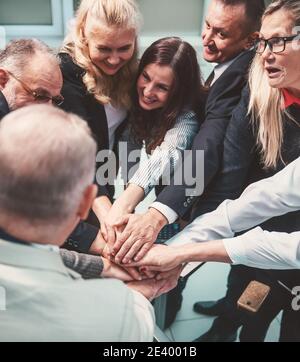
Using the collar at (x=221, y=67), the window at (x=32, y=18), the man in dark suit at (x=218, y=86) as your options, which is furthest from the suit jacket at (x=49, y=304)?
the window at (x=32, y=18)

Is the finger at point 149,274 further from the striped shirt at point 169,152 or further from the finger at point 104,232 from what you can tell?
the striped shirt at point 169,152

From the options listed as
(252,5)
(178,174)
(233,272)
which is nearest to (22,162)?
(178,174)

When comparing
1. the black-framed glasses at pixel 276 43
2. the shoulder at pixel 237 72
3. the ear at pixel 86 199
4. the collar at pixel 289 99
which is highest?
the black-framed glasses at pixel 276 43

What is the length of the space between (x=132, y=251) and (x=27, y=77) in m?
0.56

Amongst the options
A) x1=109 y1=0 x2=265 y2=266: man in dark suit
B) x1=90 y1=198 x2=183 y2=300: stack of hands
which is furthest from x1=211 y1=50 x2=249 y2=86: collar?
x1=90 y1=198 x2=183 y2=300: stack of hands

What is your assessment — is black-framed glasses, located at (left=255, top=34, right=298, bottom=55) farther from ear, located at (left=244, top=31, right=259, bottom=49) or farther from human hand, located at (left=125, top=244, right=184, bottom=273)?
human hand, located at (left=125, top=244, right=184, bottom=273)

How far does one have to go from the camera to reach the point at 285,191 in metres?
1.28

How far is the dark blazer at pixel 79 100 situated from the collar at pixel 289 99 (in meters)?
0.56

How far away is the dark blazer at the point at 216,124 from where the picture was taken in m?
1.35

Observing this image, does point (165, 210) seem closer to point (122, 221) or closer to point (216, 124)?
point (122, 221)

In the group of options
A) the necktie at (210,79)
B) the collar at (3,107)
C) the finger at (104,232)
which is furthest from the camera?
the necktie at (210,79)

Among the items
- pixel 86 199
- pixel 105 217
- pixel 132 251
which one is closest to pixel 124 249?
pixel 132 251

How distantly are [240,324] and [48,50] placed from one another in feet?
4.05

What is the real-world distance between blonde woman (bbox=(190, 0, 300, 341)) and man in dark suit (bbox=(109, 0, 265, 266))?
4 centimetres
